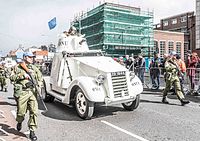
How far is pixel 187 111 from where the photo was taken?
8883mm

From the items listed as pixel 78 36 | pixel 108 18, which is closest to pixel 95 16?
pixel 108 18

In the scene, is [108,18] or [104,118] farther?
[108,18]

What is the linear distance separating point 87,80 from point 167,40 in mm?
84108

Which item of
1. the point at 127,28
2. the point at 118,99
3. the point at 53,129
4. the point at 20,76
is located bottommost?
the point at 53,129

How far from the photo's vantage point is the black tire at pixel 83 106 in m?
7.61

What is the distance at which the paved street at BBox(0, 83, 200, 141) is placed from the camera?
20.5 ft

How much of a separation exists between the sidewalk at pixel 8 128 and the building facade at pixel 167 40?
79567mm

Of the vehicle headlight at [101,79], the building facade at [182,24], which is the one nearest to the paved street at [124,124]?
the vehicle headlight at [101,79]

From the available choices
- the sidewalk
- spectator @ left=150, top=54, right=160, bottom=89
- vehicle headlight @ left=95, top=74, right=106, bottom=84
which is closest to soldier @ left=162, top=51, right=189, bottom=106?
vehicle headlight @ left=95, top=74, right=106, bottom=84

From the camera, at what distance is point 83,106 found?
7855 mm

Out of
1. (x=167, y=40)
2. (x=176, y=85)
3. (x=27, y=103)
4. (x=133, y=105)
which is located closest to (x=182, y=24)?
(x=167, y=40)

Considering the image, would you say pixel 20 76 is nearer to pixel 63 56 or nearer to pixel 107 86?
pixel 107 86

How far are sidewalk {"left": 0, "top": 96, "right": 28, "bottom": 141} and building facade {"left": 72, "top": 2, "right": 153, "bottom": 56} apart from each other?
63.5 metres

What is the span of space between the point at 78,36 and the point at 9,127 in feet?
14.6
